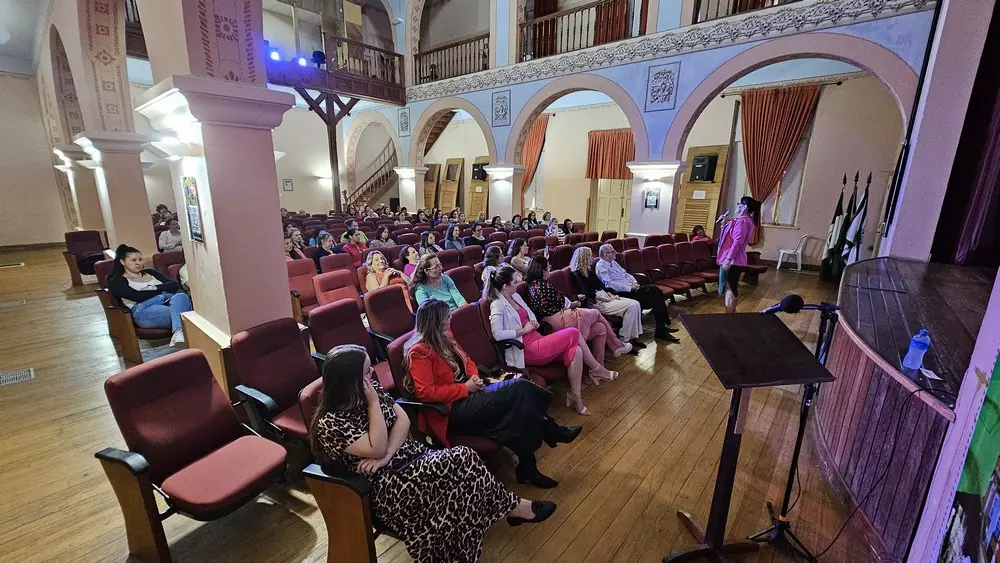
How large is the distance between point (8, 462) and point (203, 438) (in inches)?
58.8

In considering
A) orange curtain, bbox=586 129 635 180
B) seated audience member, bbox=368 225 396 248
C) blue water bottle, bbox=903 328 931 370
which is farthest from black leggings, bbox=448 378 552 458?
orange curtain, bbox=586 129 635 180

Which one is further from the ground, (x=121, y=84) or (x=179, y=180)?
(x=121, y=84)

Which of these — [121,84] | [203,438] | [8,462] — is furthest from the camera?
[121,84]

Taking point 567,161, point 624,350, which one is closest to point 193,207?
point 624,350

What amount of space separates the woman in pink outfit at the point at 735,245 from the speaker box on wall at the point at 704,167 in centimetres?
513

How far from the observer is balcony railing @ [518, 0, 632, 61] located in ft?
26.7

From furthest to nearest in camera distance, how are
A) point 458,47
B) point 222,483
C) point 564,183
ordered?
point 564,183 < point 458,47 < point 222,483

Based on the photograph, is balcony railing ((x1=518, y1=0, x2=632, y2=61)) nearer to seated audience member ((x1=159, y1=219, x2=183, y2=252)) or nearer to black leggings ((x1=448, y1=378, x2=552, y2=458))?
seated audience member ((x1=159, y1=219, x2=183, y2=252))

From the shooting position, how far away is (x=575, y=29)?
8.62 m

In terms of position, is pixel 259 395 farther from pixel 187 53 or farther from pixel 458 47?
pixel 458 47

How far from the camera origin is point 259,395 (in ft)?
7.18

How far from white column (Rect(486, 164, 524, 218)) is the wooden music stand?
28.1ft

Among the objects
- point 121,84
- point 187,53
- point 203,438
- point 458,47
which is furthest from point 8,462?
point 458,47

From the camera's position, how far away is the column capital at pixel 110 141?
507cm
